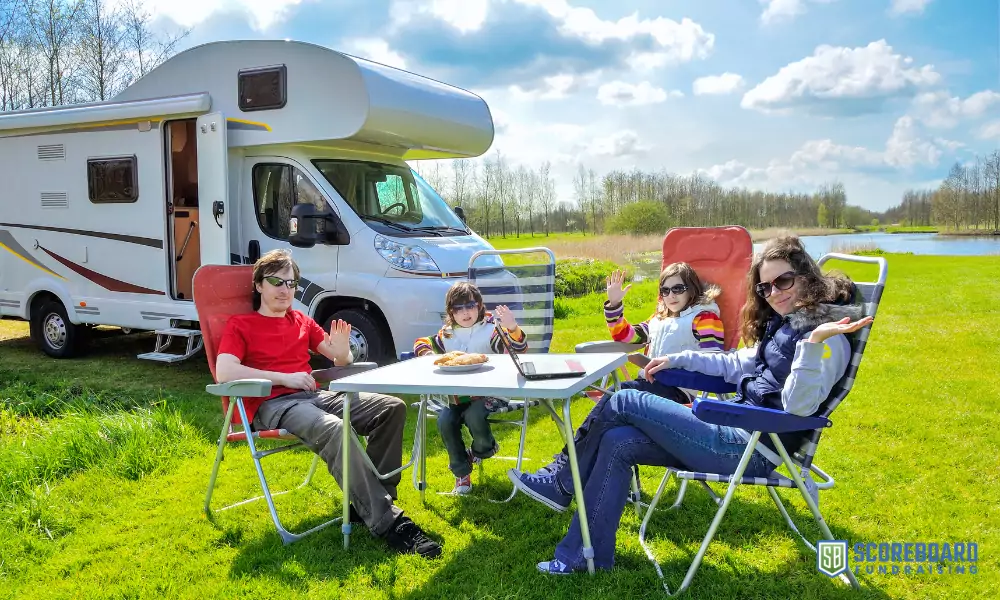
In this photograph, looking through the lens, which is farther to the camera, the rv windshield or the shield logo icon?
the rv windshield

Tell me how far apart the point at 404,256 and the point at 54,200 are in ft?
13.6

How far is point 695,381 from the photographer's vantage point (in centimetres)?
335

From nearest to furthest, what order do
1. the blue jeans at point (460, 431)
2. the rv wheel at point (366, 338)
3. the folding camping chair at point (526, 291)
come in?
1. the blue jeans at point (460, 431)
2. the folding camping chair at point (526, 291)
3. the rv wheel at point (366, 338)

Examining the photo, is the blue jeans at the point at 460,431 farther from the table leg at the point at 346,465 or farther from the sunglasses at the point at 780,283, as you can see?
the sunglasses at the point at 780,283

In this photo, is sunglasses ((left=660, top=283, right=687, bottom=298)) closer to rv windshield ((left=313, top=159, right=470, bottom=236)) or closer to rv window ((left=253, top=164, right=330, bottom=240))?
rv windshield ((left=313, top=159, right=470, bottom=236))

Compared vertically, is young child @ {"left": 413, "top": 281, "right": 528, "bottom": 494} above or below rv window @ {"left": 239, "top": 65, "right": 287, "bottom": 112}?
below

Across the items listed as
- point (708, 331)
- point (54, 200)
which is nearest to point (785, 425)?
point (708, 331)

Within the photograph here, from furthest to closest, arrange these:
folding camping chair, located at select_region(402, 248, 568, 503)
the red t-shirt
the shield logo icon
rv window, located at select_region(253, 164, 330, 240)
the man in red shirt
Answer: rv window, located at select_region(253, 164, 330, 240)
folding camping chair, located at select_region(402, 248, 568, 503)
the red t-shirt
the man in red shirt
the shield logo icon

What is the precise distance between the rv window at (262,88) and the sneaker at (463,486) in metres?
3.82

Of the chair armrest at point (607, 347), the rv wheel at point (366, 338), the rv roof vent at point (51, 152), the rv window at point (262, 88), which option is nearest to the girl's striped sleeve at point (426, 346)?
the chair armrest at point (607, 347)

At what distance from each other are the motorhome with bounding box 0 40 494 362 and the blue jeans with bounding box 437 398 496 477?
2035 millimetres

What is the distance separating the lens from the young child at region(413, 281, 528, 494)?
12.6 feet

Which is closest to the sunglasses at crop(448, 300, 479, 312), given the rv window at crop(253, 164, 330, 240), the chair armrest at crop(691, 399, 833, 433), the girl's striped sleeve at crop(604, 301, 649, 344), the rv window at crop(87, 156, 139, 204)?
the girl's striped sleeve at crop(604, 301, 649, 344)

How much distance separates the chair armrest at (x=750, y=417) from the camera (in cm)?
253
